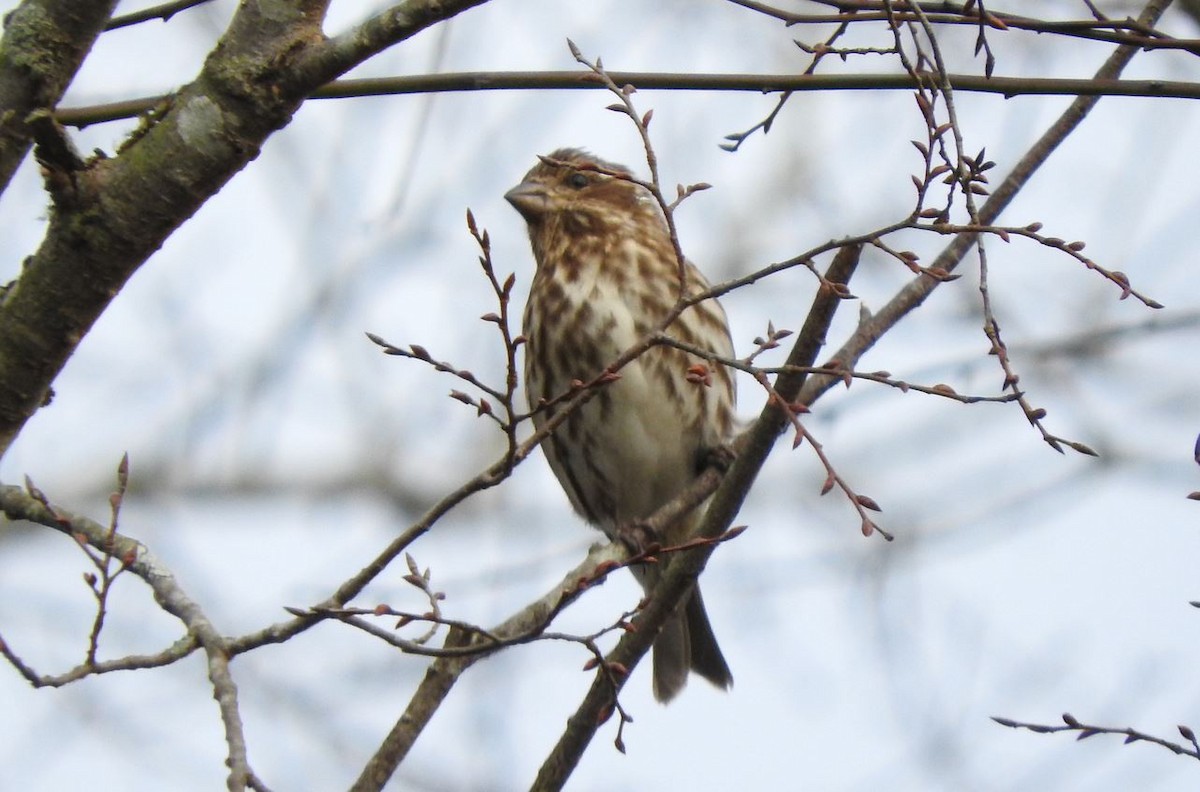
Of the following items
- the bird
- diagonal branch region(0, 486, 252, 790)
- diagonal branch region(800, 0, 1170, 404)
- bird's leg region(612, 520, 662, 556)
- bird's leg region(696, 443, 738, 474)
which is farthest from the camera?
bird's leg region(696, 443, 738, 474)

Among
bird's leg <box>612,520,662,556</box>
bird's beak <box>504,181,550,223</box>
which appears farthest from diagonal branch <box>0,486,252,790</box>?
bird's beak <box>504,181,550,223</box>

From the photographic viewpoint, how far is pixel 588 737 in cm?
Answer: 371

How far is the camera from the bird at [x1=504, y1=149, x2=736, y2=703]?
538cm

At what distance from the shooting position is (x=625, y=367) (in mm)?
5316

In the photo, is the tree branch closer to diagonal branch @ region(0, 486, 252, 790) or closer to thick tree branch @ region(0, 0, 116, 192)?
diagonal branch @ region(0, 486, 252, 790)

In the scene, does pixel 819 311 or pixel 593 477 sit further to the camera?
pixel 593 477

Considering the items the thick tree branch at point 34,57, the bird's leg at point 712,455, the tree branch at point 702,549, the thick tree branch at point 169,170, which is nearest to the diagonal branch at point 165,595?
the thick tree branch at point 169,170

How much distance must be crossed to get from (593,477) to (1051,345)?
3.83 meters

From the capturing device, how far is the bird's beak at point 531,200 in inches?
242

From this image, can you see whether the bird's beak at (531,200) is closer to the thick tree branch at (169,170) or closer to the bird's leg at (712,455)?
the bird's leg at (712,455)

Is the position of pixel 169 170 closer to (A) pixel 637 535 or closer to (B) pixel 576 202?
(A) pixel 637 535

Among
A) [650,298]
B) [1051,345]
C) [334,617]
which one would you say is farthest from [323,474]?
[334,617]

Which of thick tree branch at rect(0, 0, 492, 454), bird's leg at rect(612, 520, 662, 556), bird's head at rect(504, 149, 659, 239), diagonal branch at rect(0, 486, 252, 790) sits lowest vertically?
diagonal branch at rect(0, 486, 252, 790)

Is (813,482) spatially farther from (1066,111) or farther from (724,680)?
(1066,111)
